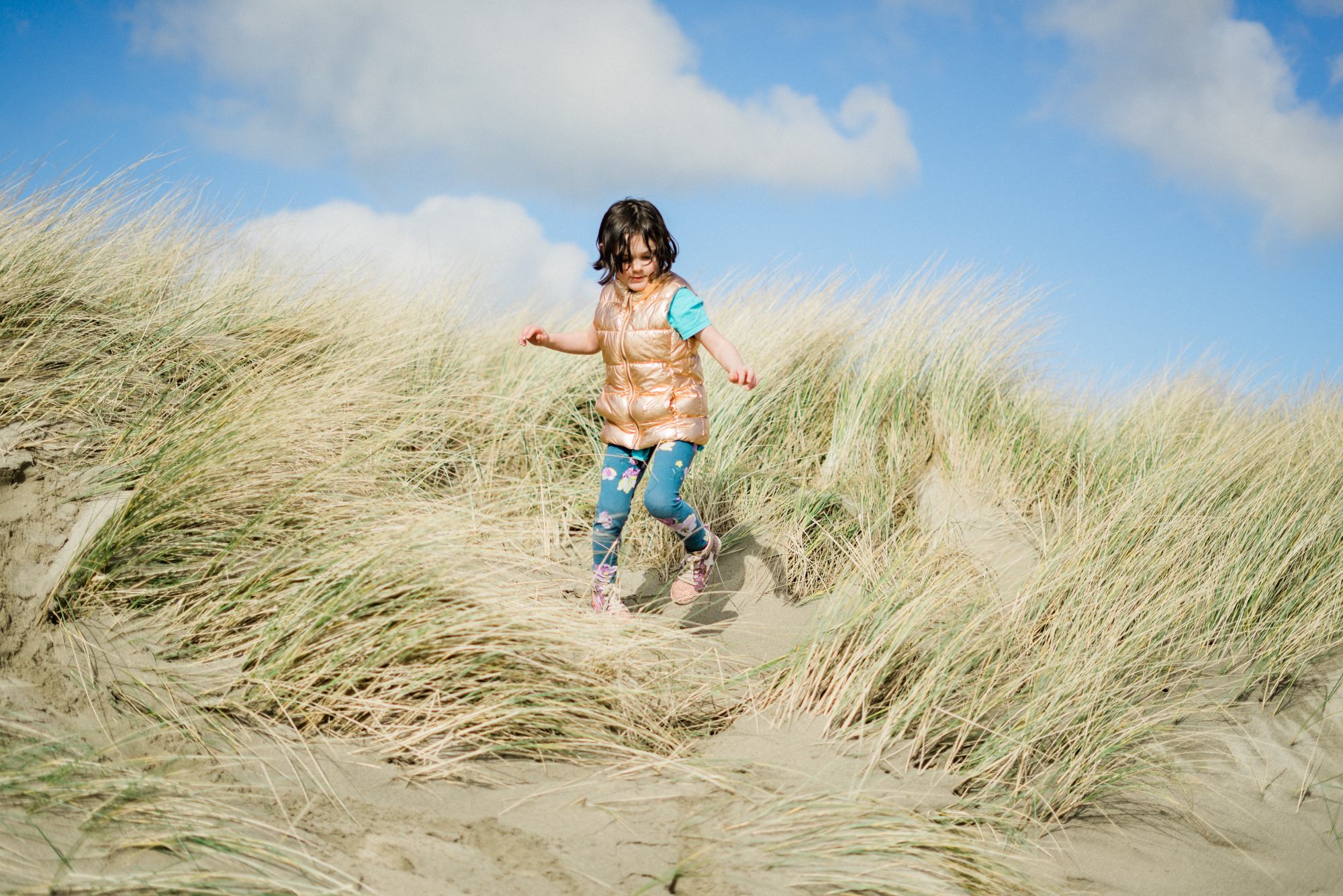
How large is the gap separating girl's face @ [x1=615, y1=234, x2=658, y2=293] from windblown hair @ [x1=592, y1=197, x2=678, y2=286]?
11 millimetres

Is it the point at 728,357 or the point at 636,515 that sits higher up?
the point at 728,357

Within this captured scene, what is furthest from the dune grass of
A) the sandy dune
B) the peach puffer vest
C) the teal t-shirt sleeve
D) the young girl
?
the teal t-shirt sleeve

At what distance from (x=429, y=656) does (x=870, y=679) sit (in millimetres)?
1341

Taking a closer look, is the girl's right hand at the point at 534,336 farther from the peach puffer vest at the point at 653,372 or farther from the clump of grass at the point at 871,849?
the clump of grass at the point at 871,849

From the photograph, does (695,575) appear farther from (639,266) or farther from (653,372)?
(639,266)

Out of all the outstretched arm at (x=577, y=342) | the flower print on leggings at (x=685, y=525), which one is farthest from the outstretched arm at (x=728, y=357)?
the flower print on leggings at (x=685, y=525)

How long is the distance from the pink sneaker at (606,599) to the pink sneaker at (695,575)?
1.01 ft

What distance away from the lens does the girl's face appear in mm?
3244

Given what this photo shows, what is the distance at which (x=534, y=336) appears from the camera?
129 inches

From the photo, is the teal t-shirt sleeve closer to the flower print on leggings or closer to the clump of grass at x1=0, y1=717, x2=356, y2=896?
the flower print on leggings

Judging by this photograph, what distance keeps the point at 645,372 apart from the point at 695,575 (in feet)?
2.96

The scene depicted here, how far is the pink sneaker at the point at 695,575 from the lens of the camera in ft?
11.4

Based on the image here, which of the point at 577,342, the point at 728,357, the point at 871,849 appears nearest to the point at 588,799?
the point at 871,849

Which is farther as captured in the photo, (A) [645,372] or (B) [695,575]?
(B) [695,575]
